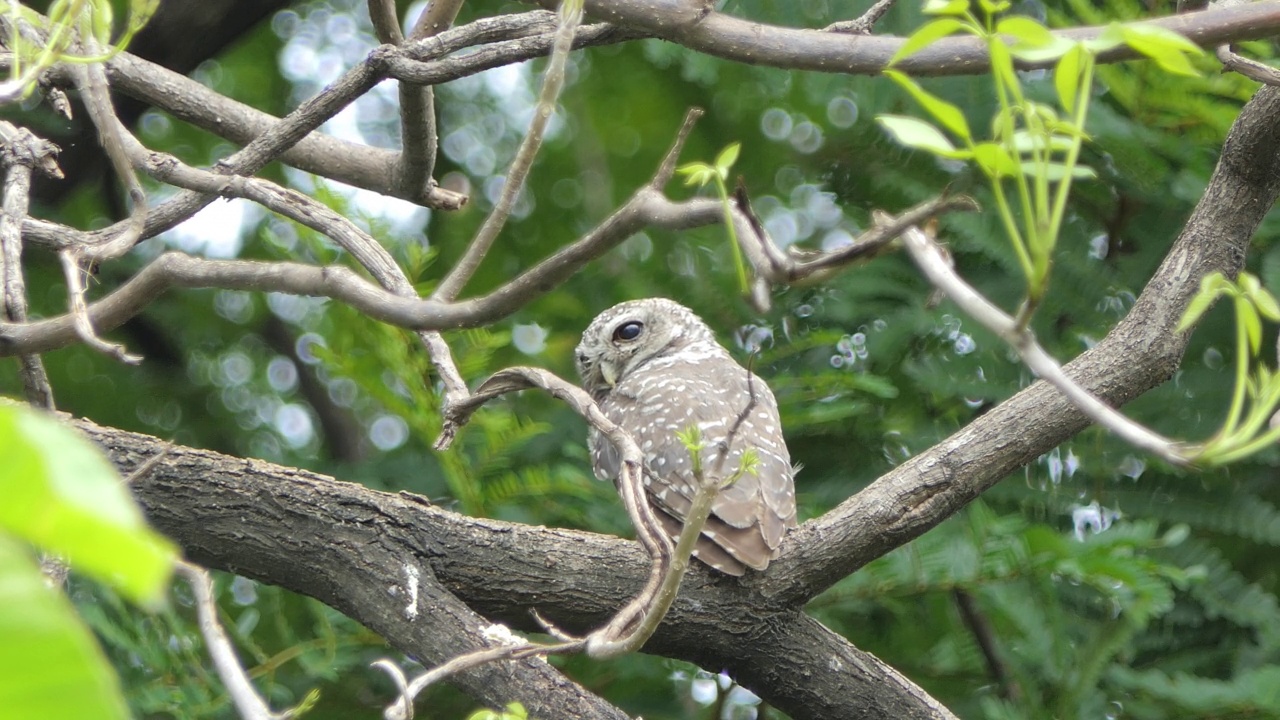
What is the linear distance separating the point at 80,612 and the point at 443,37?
236 cm

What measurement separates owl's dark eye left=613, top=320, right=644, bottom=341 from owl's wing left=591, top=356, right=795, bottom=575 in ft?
0.84

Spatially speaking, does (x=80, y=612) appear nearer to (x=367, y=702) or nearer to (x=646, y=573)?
(x=367, y=702)

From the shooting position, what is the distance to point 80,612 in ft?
12.8

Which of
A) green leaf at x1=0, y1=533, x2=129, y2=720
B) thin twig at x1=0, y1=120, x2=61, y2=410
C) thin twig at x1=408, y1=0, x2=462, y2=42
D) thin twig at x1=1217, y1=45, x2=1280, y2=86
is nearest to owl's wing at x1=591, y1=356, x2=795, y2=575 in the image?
thin twig at x1=408, y1=0, x2=462, y2=42

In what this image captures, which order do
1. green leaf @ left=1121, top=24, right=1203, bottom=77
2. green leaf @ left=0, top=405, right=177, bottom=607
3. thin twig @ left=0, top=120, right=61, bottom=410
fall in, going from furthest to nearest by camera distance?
thin twig @ left=0, top=120, right=61, bottom=410 → green leaf @ left=1121, top=24, right=1203, bottom=77 → green leaf @ left=0, top=405, right=177, bottom=607

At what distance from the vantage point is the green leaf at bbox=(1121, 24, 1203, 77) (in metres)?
1.15

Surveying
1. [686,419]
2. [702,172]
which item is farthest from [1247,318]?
[686,419]

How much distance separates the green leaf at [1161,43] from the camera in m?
1.15

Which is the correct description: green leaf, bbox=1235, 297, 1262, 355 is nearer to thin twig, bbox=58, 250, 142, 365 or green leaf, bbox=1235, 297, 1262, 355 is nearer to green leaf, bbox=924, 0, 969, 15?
green leaf, bbox=924, 0, 969, 15

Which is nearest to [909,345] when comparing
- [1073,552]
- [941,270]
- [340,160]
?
[1073,552]

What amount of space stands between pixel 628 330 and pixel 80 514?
14.9 feet

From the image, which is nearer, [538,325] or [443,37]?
[443,37]

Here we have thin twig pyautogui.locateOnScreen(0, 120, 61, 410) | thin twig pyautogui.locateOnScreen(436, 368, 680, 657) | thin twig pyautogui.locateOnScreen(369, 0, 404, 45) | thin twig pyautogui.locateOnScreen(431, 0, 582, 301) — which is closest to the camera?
thin twig pyautogui.locateOnScreen(431, 0, 582, 301)

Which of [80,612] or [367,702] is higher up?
[80,612]
